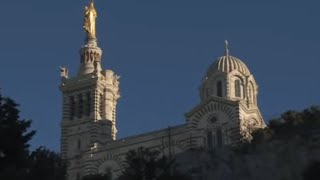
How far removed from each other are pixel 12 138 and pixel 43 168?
206cm

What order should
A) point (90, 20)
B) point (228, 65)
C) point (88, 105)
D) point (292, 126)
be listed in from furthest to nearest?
point (90, 20), point (88, 105), point (228, 65), point (292, 126)

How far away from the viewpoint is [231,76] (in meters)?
73.8

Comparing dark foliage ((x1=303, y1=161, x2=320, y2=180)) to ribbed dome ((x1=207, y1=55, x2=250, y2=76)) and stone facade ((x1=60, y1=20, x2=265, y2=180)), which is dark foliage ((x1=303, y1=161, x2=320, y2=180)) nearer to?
stone facade ((x1=60, y1=20, x2=265, y2=180))

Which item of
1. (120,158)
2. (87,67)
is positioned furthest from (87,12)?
(120,158)

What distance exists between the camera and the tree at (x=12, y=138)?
1586 inches

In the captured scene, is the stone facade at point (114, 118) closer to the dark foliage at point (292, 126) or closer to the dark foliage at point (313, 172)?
the dark foliage at point (292, 126)

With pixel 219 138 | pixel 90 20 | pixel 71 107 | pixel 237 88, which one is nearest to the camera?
pixel 219 138

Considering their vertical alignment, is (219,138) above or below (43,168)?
above

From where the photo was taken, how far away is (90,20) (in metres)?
88.6

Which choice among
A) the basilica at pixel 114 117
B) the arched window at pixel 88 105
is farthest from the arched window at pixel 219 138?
the arched window at pixel 88 105

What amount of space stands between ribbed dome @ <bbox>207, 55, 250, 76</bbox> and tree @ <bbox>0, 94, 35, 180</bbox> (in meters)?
34.9

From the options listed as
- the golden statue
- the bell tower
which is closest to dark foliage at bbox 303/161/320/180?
the bell tower

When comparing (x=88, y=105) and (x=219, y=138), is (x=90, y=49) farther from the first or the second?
(x=219, y=138)

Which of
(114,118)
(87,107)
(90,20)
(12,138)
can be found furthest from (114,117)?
(12,138)
